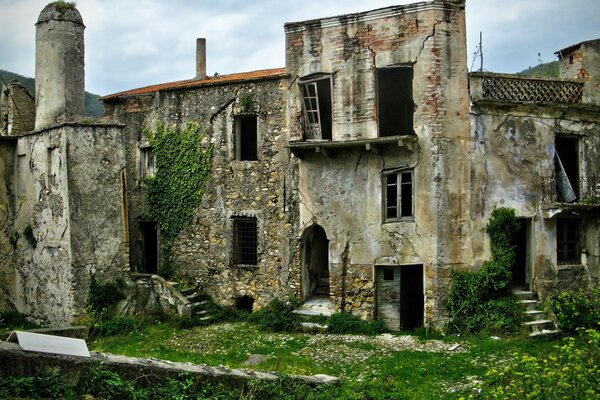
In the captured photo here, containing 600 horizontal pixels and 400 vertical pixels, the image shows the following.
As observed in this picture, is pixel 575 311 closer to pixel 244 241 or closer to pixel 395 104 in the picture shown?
pixel 395 104

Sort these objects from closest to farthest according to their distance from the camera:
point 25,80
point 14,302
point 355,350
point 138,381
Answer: point 138,381, point 355,350, point 14,302, point 25,80

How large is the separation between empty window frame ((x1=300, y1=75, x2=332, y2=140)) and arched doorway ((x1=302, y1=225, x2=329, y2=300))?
2.98m

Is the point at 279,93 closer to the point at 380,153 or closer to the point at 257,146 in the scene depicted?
the point at 257,146

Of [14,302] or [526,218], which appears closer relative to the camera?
[526,218]

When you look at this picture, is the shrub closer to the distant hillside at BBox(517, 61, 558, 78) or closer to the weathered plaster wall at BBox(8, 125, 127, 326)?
the weathered plaster wall at BBox(8, 125, 127, 326)

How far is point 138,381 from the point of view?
30.4 ft

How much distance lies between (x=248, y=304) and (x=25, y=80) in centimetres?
3484

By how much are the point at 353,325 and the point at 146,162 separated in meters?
10.2

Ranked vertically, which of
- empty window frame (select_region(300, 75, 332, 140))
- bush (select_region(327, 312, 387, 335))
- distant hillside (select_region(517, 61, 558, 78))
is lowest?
bush (select_region(327, 312, 387, 335))

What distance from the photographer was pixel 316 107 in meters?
19.1

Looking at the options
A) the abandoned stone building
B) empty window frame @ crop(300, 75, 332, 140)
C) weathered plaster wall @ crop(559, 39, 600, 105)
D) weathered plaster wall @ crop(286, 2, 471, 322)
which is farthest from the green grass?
weathered plaster wall @ crop(559, 39, 600, 105)

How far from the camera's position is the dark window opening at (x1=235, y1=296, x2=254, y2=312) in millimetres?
20453

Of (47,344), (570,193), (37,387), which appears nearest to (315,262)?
(570,193)

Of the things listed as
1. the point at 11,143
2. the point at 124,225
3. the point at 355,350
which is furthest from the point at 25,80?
the point at 355,350
